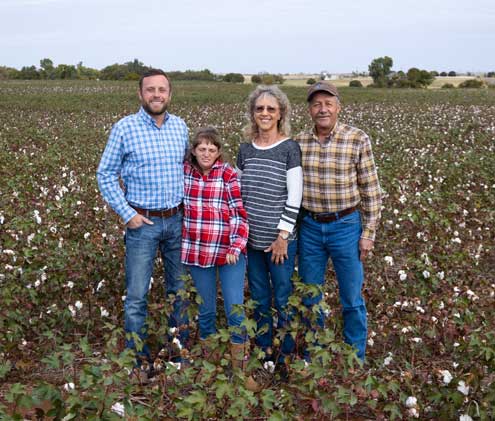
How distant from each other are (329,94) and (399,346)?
194 centimetres

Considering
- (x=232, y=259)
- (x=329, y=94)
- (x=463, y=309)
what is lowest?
(x=463, y=309)

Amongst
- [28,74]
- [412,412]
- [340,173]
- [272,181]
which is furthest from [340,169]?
[28,74]

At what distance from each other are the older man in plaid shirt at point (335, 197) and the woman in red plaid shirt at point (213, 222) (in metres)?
0.45

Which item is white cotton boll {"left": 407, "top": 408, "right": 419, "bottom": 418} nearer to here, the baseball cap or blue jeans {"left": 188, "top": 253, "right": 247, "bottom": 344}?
blue jeans {"left": 188, "top": 253, "right": 247, "bottom": 344}

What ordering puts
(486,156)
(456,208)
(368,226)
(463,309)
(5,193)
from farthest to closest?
(486,156) → (5,193) → (456,208) → (463,309) → (368,226)

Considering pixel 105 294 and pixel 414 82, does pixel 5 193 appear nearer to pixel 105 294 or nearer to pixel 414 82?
pixel 105 294

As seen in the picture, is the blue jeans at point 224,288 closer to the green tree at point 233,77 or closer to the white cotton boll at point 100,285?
the white cotton boll at point 100,285

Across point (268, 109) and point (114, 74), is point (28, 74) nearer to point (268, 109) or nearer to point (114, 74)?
point (114, 74)

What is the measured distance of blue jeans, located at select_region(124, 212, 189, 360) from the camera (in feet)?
12.7

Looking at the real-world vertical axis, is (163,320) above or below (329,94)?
below

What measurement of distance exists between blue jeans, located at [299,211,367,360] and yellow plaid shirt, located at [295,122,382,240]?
0.09m

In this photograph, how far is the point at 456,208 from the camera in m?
7.43

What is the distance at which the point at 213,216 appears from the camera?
3.88 meters

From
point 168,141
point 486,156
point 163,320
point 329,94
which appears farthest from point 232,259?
point 486,156
